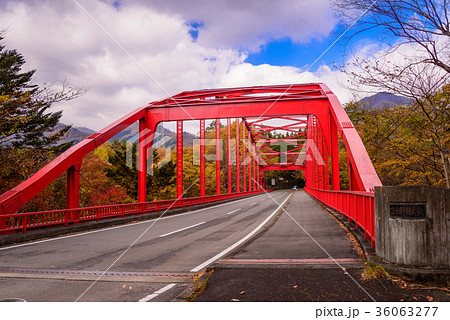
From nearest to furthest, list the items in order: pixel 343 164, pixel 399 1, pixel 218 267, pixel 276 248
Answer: pixel 218 267, pixel 399 1, pixel 276 248, pixel 343 164

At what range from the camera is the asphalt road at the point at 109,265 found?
4258 mm

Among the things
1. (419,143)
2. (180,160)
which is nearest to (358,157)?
(419,143)

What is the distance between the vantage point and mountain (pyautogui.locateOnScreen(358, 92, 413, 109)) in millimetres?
9797

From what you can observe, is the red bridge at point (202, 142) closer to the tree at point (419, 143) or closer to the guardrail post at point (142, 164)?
the guardrail post at point (142, 164)

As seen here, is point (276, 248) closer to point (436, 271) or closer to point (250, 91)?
point (436, 271)

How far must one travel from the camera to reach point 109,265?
5.98 metres

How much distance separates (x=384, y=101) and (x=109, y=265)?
47.2ft

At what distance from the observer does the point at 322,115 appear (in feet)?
58.4

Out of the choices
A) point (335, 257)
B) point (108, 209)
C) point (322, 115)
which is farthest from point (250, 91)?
point (335, 257)

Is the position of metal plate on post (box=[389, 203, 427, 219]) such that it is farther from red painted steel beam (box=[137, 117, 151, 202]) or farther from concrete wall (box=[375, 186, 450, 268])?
red painted steel beam (box=[137, 117, 151, 202])

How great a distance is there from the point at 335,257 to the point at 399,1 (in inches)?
207

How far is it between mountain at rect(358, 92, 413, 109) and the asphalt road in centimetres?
654

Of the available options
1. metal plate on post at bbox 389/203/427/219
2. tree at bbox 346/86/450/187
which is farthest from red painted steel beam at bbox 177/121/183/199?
metal plate on post at bbox 389/203/427/219

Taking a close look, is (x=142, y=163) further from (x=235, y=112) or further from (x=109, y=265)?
(x=109, y=265)
